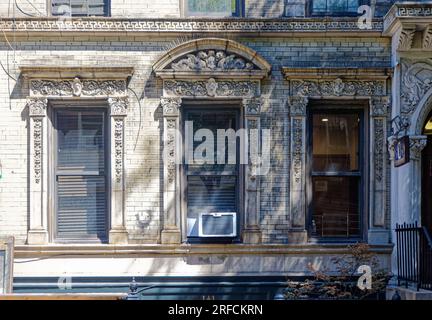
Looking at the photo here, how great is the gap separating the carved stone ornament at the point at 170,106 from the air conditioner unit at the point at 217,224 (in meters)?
1.63

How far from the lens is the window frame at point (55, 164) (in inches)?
464

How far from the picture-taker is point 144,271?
38.2 feet

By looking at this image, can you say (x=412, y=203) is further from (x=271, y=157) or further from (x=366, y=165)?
(x=271, y=157)

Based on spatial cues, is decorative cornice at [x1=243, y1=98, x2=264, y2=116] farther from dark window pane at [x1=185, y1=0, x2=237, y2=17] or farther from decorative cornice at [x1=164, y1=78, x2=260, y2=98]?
dark window pane at [x1=185, y1=0, x2=237, y2=17]

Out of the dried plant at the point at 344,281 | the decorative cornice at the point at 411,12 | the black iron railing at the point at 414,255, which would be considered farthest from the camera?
the dried plant at the point at 344,281

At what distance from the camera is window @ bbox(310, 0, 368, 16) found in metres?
12.0

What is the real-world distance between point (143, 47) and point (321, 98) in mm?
2861

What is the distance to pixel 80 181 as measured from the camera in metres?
11.9

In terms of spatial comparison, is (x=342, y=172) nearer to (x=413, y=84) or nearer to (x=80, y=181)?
(x=413, y=84)

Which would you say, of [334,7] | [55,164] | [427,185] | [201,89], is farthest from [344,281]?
[55,164]

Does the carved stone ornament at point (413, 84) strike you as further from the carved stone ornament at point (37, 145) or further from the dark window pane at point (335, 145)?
the carved stone ornament at point (37, 145)

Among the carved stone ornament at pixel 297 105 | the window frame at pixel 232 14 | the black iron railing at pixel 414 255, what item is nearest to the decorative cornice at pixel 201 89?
the carved stone ornament at pixel 297 105
